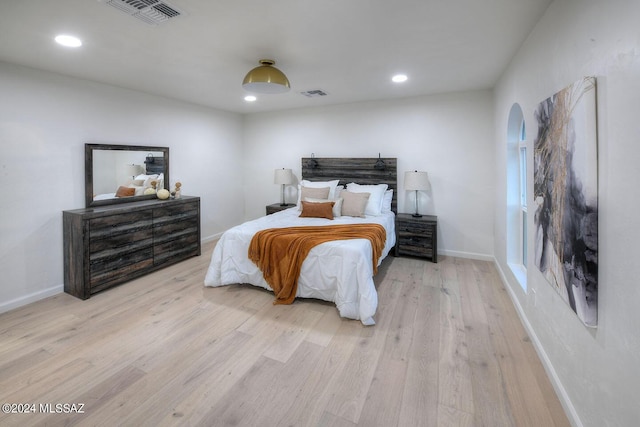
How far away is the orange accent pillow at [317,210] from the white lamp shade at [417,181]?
113cm

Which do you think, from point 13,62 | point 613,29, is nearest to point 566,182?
point 613,29

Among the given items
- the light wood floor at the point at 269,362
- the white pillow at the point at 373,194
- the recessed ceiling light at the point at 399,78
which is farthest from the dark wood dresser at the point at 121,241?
the recessed ceiling light at the point at 399,78

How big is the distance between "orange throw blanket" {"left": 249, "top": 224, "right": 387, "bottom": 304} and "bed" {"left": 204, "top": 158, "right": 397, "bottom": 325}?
77 mm

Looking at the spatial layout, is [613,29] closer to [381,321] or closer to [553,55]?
[553,55]

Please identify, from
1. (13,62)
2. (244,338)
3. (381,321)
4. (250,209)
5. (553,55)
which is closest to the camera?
(553,55)

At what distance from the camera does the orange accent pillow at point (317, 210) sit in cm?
404

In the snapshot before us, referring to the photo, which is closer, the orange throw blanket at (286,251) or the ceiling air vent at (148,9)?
the ceiling air vent at (148,9)

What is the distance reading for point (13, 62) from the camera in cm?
282

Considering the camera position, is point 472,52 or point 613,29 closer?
point 613,29

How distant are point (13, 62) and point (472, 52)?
430 cm

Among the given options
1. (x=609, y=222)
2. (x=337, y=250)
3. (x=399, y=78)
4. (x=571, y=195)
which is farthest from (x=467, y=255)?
(x=609, y=222)

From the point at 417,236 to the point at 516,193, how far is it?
1360 millimetres

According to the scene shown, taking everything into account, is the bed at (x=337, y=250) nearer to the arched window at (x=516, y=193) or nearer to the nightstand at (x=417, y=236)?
the nightstand at (x=417, y=236)

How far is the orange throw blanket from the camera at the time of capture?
2953 millimetres
